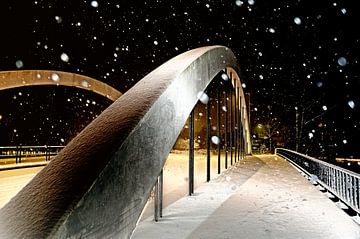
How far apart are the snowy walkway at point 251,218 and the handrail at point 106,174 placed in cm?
123

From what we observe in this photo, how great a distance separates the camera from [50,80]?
18359mm

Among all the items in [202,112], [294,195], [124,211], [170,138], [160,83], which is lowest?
[294,195]

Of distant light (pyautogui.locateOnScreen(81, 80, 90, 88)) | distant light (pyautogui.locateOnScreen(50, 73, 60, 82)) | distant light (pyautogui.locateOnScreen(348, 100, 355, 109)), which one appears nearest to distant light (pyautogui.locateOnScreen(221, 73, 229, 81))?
distant light (pyautogui.locateOnScreen(81, 80, 90, 88))

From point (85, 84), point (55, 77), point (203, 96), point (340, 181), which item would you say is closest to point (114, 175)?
point (203, 96)

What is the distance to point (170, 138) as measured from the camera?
4.79 metres

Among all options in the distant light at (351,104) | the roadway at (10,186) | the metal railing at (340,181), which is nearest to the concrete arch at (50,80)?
the roadway at (10,186)

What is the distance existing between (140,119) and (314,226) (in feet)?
11.8

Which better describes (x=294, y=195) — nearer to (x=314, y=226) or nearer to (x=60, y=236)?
(x=314, y=226)

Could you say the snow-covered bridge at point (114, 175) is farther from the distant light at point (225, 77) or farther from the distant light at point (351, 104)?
the distant light at point (351, 104)

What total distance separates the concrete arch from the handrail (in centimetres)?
1336

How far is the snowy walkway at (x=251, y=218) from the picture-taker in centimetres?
490

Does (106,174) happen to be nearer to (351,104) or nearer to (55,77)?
(55,77)

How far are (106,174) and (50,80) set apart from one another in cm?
1670

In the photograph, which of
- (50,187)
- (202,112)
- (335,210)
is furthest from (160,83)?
(202,112)
